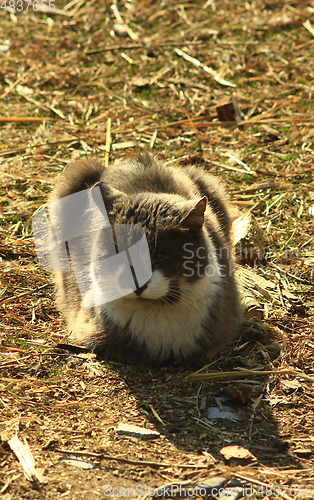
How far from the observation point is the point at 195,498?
2.85m

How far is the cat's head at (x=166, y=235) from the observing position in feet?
11.8

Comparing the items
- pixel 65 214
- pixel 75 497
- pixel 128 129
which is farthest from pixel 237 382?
pixel 128 129

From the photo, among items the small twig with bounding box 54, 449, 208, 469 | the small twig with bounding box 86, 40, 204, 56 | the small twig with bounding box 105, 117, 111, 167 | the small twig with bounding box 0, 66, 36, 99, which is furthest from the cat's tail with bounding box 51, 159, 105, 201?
the small twig with bounding box 86, 40, 204, 56

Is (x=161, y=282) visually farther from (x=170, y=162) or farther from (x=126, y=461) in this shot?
(x=170, y=162)

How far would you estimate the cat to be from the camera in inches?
146

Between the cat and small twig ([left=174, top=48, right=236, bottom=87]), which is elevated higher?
small twig ([left=174, top=48, right=236, bottom=87])

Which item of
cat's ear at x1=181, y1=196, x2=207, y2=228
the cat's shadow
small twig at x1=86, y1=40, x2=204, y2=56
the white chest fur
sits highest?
small twig at x1=86, y1=40, x2=204, y2=56

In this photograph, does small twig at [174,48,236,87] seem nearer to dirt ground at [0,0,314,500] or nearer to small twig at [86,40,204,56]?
dirt ground at [0,0,314,500]

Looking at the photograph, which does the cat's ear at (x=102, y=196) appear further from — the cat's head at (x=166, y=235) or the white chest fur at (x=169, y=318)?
the white chest fur at (x=169, y=318)

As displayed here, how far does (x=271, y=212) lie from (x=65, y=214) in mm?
2524

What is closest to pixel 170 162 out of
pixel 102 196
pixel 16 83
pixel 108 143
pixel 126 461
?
pixel 108 143

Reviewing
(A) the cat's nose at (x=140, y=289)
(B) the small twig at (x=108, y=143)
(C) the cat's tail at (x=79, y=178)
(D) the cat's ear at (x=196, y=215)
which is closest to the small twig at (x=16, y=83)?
(B) the small twig at (x=108, y=143)

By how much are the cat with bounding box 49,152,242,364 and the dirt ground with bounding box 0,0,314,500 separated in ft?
0.59

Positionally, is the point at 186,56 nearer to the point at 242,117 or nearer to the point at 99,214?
the point at 242,117
